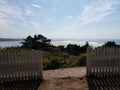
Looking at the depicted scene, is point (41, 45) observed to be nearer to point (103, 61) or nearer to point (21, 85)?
point (103, 61)

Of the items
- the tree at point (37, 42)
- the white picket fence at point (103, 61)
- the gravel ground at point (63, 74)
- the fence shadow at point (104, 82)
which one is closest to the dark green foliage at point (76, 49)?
the tree at point (37, 42)

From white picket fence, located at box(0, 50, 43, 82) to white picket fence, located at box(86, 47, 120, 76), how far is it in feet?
8.03

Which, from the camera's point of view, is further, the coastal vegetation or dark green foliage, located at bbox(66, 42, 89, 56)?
dark green foliage, located at bbox(66, 42, 89, 56)

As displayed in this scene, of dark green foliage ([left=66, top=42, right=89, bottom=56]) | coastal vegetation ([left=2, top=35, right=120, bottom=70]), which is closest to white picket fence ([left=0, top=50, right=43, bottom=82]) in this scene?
coastal vegetation ([left=2, top=35, right=120, bottom=70])

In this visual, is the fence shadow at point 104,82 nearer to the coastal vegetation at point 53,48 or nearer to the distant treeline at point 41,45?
the coastal vegetation at point 53,48

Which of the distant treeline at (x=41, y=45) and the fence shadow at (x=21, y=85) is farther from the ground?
the distant treeline at (x=41, y=45)

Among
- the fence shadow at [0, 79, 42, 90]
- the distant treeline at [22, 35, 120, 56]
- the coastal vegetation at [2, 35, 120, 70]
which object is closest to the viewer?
the fence shadow at [0, 79, 42, 90]

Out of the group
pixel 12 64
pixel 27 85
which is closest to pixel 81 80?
pixel 27 85

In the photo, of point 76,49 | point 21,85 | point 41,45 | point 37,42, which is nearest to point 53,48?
point 76,49

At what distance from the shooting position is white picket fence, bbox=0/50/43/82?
368 inches

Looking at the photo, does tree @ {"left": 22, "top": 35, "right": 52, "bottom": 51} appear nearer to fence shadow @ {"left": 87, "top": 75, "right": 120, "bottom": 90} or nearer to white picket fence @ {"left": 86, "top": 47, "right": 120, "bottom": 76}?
white picket fence @ {"left": 86, "top": 47, "right": 120, "bottom": 76}

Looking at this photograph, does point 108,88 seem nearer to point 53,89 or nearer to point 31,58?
point 53,89

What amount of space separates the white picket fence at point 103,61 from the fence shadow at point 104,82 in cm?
34

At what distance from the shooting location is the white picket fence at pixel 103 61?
9680 millimetres
